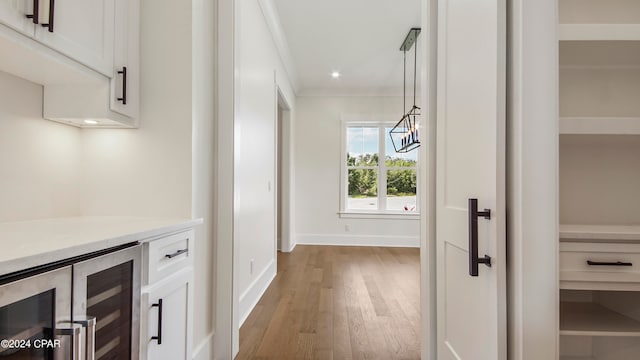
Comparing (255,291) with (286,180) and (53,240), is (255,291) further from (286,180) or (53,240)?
(286,180)

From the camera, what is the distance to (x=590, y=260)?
3.95 ft

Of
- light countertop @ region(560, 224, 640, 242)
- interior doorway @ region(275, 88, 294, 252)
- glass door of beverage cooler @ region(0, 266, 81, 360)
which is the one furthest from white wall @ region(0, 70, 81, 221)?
interior doorway @ region(275, 88, 294, 252)

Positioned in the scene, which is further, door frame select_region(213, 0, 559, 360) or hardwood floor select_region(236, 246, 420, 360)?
hardwood floor select_region(236, 246, 420, 360)

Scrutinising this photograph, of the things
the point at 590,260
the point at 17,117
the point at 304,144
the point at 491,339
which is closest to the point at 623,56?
the point at 590,260

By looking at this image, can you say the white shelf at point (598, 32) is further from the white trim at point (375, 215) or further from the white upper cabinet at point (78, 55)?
the white trim at point (375, 215)

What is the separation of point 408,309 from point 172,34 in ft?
8.85

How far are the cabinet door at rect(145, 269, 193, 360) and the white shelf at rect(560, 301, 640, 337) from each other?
149cm

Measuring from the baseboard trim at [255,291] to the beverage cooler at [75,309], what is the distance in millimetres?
1588

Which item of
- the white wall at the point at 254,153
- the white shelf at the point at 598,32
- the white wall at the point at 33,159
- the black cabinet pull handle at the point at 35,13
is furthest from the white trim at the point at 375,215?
the black cabinet pull handle at the point at 35,13

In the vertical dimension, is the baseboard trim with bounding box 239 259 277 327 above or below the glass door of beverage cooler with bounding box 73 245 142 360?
below

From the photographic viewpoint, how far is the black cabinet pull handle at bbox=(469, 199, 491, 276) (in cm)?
123

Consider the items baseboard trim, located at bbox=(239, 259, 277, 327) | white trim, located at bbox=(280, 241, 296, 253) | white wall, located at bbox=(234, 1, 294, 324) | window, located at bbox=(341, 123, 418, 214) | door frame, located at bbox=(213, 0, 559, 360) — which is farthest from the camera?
window, located at bbox=(341, 123, 418, 214)

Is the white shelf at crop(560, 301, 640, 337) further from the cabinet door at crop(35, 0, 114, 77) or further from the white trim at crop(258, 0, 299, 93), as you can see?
the white trim at crop(258, 0, 299, 93)

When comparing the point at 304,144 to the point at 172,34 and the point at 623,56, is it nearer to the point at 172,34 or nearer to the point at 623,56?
the point at 172,34
